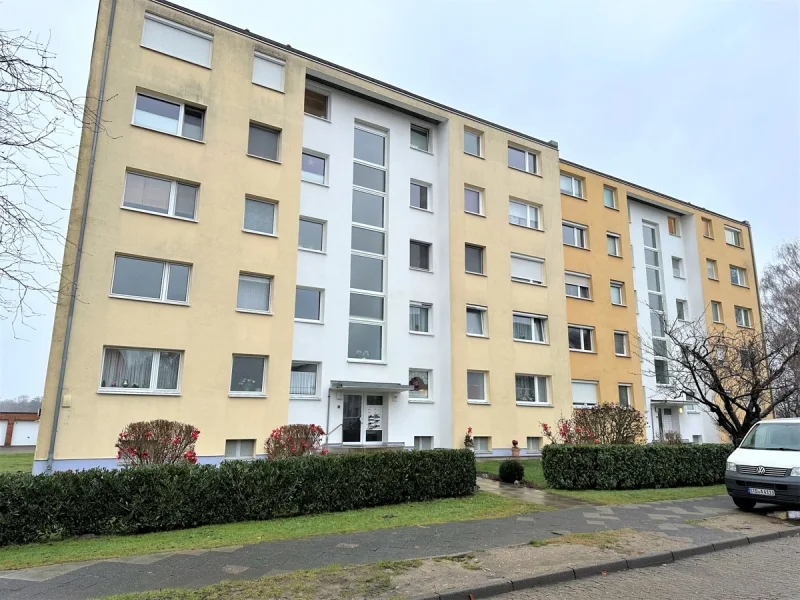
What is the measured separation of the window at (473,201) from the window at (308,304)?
7823 millimetres

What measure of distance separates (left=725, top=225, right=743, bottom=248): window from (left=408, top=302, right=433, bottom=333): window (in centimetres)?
2428

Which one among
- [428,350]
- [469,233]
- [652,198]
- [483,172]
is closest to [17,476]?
[428,350]

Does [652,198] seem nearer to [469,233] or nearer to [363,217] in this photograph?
[469,233]

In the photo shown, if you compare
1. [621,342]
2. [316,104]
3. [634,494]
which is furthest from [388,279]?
[621,342]

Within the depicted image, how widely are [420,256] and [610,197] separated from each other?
13.2 metres

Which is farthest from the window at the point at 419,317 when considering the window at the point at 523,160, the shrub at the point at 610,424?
the window at the point at 523,160

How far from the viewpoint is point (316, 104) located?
20.9 metres

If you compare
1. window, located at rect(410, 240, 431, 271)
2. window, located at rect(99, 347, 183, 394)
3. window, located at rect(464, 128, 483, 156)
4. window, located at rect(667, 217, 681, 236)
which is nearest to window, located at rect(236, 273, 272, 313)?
window, located at rect(99, 347, 183, 394)

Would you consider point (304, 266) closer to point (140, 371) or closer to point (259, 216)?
point (259, 216)

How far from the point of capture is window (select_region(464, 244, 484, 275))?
73.2 feet

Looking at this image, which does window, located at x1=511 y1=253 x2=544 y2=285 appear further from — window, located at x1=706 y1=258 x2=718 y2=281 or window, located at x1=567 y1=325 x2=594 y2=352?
window, located at x1=706 y1=258 x2=718 y2=281

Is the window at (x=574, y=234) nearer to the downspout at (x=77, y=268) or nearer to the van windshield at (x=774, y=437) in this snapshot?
the van windshield at (x=774, y=437)

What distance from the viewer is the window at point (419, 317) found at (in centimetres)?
2116

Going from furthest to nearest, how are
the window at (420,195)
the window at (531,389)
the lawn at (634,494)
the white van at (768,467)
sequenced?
1. the window at (420,195)
2. the window at (531,389)
3. the lawn at (634,494)
4. the white van at (768,467)
